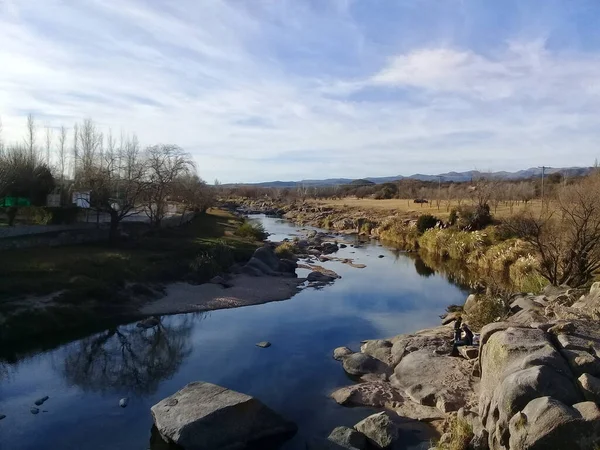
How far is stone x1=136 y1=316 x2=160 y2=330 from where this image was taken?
27.5 meters

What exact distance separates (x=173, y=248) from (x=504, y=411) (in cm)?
3252

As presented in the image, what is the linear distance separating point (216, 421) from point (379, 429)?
4.64 metres

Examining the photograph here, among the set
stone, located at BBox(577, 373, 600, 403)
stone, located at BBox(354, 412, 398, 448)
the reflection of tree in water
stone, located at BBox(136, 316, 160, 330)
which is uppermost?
stone, located at BBox(577, 373, 600, 403)

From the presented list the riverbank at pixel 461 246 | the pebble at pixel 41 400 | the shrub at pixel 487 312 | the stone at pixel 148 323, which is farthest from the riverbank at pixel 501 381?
the riverbank at pixel 461 246

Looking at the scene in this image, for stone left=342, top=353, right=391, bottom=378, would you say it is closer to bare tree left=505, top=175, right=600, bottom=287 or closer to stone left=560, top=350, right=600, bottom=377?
stone left=560, top=350, right=600, bottom=377

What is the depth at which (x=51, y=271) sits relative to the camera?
29984mm

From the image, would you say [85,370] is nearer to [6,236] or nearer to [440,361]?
[440,361]

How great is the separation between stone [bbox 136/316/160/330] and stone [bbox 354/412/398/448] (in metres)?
15.1

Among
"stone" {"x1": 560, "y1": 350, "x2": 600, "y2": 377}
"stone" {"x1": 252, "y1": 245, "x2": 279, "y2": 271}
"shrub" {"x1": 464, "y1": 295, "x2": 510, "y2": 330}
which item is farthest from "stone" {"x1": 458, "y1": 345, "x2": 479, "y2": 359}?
"stone" {"x1": 252, "y1": 245, "x2": 279, "y2": 271}

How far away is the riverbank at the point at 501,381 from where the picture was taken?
1148cm

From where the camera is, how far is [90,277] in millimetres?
30766

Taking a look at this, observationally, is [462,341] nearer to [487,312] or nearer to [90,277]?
[487,312]

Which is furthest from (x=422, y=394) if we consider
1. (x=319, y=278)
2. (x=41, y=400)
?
(x=319, y=278)

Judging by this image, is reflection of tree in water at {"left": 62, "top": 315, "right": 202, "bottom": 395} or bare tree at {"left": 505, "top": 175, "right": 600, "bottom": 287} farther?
bare tree at {"left": 505, "top": 175, "right": 600, "bottom": 287}
